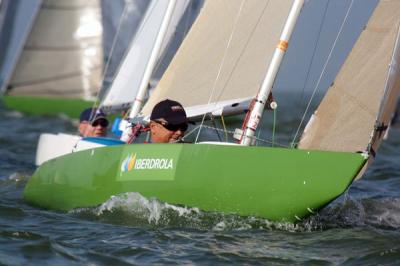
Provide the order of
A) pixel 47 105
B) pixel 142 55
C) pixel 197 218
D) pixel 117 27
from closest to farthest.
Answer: pixel 197 218
pixel 142 55
pixel 47 105
pixel 117 27

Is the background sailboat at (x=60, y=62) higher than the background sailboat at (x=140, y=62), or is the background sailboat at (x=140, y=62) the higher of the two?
the background sailboat at (x=60, y=62)

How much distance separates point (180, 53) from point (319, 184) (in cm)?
255

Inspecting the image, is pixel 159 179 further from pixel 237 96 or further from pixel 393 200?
pixel 393 200

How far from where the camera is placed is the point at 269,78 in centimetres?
828

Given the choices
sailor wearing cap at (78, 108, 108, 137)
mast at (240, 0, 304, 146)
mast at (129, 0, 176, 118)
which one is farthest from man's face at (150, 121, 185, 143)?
sailor wearing cap at (78, 108, 108, 137)

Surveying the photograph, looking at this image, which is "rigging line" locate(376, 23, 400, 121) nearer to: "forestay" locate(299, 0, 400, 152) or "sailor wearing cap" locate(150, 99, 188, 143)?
"forestay" locate(299, 0, 400, 152)

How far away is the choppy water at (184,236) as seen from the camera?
6.91 meters

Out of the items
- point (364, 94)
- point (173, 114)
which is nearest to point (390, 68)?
point (364, 94)

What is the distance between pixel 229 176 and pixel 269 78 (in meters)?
1.02

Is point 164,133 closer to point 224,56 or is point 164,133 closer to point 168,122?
point 168,122

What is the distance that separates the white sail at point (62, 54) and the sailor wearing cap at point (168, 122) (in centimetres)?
1513

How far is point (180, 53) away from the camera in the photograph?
9500 millimetres

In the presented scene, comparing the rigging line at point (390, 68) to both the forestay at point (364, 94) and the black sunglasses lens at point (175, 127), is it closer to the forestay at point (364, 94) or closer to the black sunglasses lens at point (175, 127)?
the forestay at point (364, 94)

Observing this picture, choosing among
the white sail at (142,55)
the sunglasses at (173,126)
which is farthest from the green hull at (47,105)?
the sunglasses at (173,126)
